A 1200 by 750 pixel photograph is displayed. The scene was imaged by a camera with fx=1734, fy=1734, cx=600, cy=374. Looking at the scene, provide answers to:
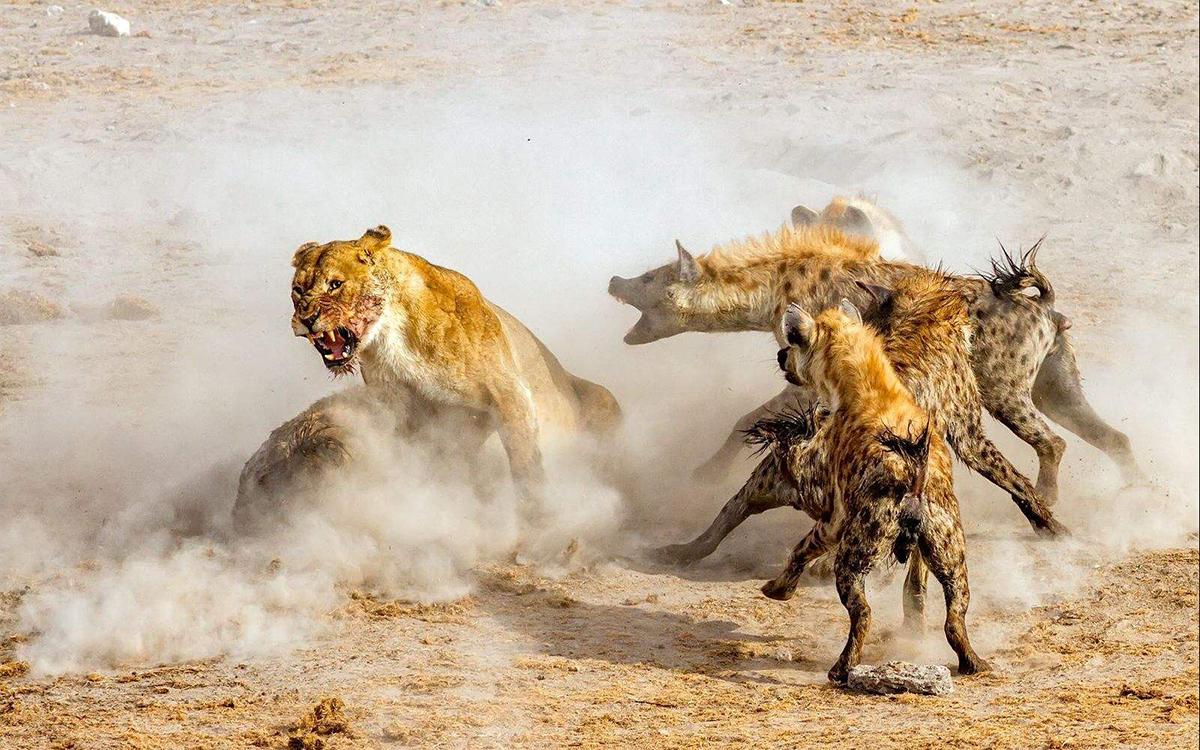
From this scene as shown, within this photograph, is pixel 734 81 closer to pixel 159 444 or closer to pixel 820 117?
pixel 820 117

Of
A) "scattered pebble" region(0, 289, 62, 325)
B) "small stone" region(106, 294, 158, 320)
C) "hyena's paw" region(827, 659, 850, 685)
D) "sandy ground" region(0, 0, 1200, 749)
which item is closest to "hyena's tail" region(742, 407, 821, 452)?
"sandy ground" region(0, 0, 1200, 749)

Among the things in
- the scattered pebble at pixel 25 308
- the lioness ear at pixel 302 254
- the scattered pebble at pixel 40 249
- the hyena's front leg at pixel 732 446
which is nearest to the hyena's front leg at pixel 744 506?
the hyena's front leg at pixel 732 446

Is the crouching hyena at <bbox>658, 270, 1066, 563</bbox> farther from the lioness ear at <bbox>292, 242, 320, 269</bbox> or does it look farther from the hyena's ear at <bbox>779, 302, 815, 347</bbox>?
the lioness ear at <bbox>292, 242, 320, 269</bbox>

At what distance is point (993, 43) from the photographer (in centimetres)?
1509

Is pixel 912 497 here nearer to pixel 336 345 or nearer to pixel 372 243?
pixel 336 345

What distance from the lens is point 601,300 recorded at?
10336 millimetres

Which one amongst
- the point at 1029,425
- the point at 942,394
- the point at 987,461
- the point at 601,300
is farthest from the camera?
the point at 601,300

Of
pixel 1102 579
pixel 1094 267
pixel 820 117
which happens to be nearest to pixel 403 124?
pixel 820 117

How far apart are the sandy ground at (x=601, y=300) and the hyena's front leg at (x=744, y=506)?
0.44 ft

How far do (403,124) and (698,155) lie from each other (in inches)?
88.9

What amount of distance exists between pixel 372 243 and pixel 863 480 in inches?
88.2

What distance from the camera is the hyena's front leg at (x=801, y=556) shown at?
19.9ft

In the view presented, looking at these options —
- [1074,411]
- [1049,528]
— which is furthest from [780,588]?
[1074,411]

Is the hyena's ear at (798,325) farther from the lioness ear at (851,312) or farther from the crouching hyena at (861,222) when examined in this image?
the crouching hyena at (861,222)
